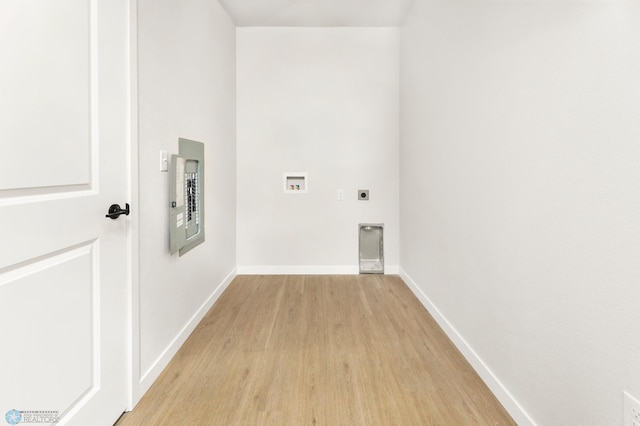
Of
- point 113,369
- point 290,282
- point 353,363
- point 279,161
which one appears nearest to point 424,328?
point 353,363

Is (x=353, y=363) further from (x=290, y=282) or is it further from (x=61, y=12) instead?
(x=61, y=12)

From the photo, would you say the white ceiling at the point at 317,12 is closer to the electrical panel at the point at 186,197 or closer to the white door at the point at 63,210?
the electrical panel at the point at 186,197

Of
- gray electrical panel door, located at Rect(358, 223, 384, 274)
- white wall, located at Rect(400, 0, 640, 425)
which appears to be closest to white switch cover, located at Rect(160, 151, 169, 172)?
white wall, located at Rect(400, 0, 640, 425)

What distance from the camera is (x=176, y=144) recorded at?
7.08ft

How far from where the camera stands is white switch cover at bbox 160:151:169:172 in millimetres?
1940

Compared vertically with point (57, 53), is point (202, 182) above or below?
below

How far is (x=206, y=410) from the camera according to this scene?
160cm

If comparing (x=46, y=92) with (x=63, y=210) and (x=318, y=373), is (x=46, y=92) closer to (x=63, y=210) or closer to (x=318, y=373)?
(x=63, y=210)

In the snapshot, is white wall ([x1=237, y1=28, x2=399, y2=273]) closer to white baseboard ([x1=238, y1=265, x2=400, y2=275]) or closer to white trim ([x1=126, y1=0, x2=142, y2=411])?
white baseboard ([x1=238, y1=265, x2=400, y2=275])

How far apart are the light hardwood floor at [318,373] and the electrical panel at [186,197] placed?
694 mm

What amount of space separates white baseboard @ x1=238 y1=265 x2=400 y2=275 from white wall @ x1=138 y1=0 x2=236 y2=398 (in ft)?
1.61

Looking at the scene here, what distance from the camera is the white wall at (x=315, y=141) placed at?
377 centimetres

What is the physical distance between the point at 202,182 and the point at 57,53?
4.97 ft

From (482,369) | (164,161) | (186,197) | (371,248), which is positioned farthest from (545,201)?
(371,248)
